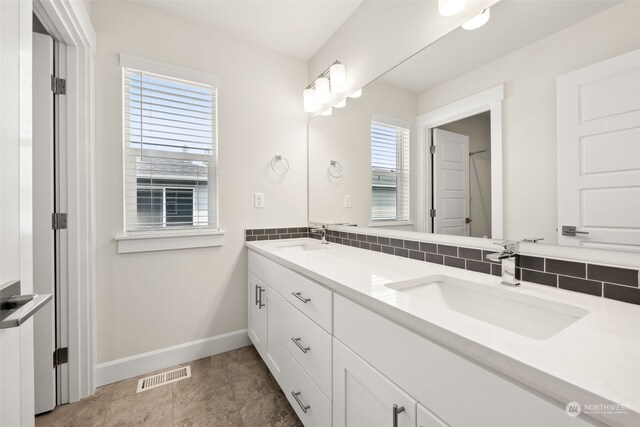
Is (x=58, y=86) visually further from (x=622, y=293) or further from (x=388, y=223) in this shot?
(x=622, y=293)

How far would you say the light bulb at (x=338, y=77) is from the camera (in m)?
1.95

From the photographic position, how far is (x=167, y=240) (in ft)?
6.23

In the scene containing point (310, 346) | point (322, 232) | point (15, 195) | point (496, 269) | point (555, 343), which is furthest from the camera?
point (322, 232)

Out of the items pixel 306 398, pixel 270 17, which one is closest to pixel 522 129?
pixel 306 398

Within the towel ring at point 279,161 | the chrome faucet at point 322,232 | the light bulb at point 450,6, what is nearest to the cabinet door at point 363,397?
the chrome faucet at point 322,232

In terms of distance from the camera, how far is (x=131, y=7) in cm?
179

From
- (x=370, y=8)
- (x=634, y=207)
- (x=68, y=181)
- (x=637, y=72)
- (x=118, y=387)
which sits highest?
(x=370, y=8)

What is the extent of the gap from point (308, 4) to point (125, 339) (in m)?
2.52

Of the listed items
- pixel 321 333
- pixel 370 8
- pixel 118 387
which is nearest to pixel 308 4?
pixel 370 8

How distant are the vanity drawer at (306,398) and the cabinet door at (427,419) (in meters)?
0.50

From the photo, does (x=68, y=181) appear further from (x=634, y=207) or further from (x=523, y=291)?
(x=634, y=207)

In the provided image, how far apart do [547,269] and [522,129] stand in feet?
1.67

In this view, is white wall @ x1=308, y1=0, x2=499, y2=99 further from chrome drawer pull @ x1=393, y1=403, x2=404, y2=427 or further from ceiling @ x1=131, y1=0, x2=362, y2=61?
chrome drawer pull @ x1=393, y1=403, x2=404, y2=427

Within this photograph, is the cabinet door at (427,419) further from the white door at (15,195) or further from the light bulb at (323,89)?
the light bulb at (323,89)
